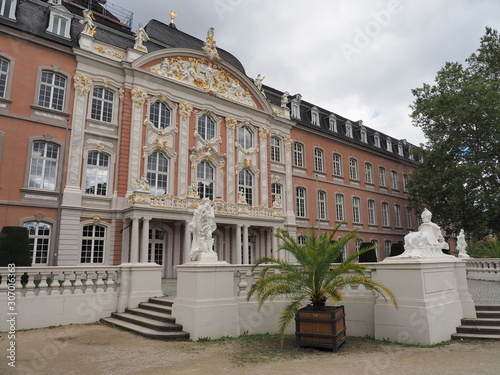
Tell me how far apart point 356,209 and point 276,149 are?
9.62 metres

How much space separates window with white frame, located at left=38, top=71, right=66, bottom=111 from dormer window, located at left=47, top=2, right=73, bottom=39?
228cm

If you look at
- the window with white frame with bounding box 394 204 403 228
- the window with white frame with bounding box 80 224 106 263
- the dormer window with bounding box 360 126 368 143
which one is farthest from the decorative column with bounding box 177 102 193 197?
the window with white frame with bounding box 394 204 403 228

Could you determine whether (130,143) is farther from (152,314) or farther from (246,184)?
(152,314)

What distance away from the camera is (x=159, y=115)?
19.6 m

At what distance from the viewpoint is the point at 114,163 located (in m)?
17.9

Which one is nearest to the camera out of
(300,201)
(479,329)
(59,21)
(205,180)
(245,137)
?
(479,329)

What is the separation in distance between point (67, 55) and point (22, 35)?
1.89 m

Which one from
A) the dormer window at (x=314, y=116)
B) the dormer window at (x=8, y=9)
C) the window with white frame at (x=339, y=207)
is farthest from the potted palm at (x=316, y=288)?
the dormer window at (x=314, y=116)

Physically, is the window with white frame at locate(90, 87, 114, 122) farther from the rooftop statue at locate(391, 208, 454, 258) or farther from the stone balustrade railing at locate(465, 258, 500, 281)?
the stone balustrade railing at locate(465, 258, 500, 281)

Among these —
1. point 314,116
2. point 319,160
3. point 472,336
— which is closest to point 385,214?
point 319,160

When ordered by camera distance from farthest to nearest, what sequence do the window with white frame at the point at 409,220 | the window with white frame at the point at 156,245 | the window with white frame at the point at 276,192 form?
the window with white frame at the point at 409,220 → the window with white frame at the point at 276,192 → the window with white frame at the point at 156,245

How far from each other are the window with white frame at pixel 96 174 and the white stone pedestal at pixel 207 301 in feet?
33.6

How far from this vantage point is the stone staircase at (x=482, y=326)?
24.9 feet

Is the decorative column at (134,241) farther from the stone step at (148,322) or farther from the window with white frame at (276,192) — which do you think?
the window with white frame at (276,192)
